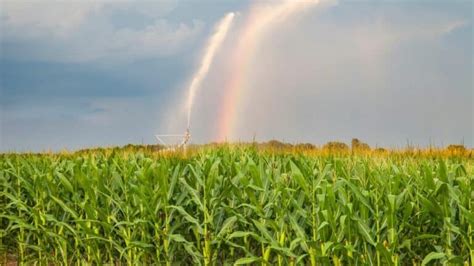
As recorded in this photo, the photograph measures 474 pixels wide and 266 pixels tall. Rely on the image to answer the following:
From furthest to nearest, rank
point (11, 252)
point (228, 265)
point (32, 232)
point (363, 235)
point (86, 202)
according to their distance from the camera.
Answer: point (11, 252)
point (32, 232)
point (86, 202)
point (228, 265)
point (363, 235)

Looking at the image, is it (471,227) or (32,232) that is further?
(32,232)

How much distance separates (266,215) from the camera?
7305mm

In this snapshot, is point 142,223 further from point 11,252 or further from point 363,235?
point 11,252

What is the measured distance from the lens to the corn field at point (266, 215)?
260 inches

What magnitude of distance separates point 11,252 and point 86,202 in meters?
3.95

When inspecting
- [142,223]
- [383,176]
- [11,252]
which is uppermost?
[383,176]

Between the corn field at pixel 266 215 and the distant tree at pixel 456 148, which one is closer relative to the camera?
the corn field at pixel 266 215

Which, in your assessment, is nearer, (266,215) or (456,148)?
(266,215)

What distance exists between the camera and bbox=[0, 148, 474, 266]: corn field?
6.61 metres

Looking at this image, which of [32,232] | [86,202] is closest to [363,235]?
[86,202]

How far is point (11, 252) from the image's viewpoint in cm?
1172

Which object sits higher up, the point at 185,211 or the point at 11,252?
the point at 185,211

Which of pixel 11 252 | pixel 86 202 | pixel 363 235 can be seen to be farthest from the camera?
pixel 11 252

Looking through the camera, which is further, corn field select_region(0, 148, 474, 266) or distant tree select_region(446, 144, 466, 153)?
distant tree select_region(446, 144, 466, 153)
